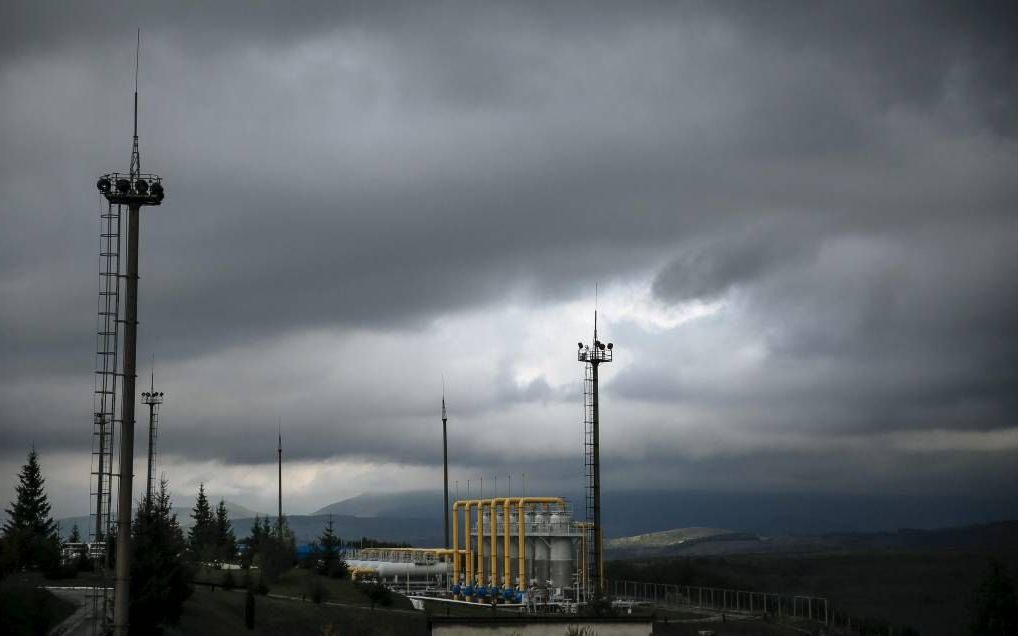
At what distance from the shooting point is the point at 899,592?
144 m

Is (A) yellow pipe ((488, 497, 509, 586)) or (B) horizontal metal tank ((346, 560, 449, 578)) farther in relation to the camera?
(B) horizontal metal tank ((346, 560, 449, 578))

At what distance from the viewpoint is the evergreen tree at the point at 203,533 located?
9681 centimetres

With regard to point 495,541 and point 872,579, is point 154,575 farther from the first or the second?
point 872,579

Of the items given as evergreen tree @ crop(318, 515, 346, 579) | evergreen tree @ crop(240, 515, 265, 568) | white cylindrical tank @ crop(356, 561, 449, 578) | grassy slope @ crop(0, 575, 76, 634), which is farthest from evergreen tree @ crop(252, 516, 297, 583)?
grassy slope @ crop(0, 575, 76, 634)

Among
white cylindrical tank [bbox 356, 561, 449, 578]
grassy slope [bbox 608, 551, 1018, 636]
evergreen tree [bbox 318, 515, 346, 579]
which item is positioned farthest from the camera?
grassy slope [bbox 608, 551, 1018, 636]

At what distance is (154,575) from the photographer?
51812 mm

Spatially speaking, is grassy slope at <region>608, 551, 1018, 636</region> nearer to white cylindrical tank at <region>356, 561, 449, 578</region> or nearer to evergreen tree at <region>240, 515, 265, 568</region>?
white cylindrical tank at <region>356, 561, 449, 578</region>

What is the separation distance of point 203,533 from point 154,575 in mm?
70187

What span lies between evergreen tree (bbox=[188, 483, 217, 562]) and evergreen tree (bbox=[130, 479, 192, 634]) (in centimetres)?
3342

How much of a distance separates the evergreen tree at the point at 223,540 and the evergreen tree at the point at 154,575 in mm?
A: 46043

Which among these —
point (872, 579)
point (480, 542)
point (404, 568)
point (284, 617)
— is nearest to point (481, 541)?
point (480, 542)

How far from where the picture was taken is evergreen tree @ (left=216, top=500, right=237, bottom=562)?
107 m

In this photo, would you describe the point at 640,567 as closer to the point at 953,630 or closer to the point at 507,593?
the point at 953,630

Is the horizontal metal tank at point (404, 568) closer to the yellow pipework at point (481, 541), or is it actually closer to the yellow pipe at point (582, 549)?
the yellow pipework at point (481, 541)
